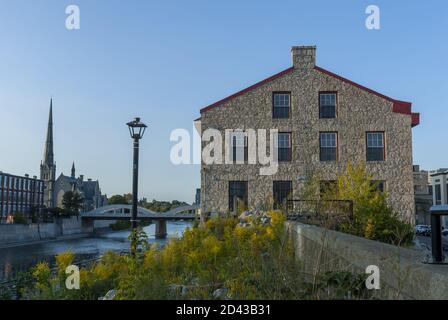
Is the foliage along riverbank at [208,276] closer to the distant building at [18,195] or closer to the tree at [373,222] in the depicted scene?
the tree at [373,222]

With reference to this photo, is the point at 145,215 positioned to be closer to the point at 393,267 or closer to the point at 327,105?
the point at 327,105

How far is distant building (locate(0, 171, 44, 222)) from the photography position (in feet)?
294

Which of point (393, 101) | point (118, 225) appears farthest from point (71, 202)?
point (393, 101)

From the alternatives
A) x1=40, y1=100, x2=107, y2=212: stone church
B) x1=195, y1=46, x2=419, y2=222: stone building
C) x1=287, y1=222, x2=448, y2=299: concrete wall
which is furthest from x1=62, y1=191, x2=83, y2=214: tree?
x1=287, y1=222, x2=448, y2=299: concrete wall

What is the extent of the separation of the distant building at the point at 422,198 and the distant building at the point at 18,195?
2773 inches

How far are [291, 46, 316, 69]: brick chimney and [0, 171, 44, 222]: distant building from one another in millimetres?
72005

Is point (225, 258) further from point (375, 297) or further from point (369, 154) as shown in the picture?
point (369, 154)

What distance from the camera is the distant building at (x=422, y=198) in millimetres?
72419

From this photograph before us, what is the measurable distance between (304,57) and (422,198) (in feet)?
182

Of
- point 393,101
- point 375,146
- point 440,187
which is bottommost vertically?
point 440,187

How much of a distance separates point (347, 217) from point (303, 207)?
6.77 metres

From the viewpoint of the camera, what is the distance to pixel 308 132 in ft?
88.2

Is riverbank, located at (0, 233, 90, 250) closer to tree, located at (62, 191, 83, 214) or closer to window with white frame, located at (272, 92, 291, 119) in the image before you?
tree, located at (62, 191, 83, 214)

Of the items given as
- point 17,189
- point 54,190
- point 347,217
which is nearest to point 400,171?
→ point 347,217
